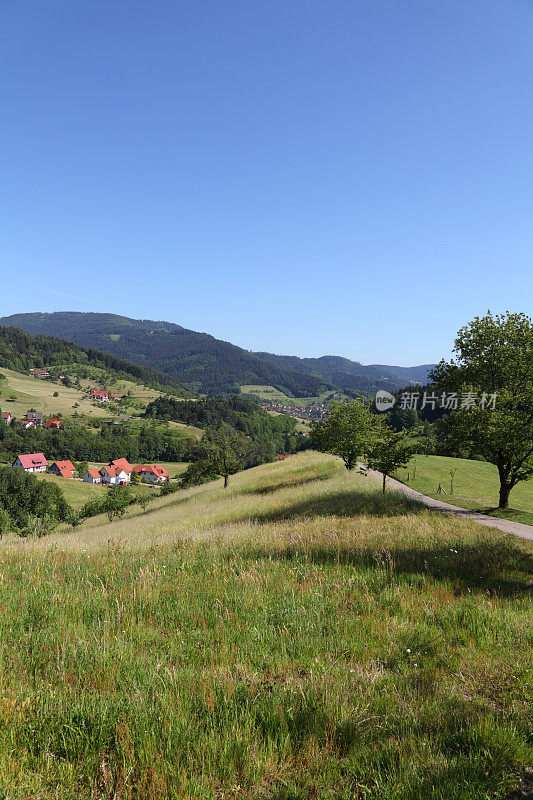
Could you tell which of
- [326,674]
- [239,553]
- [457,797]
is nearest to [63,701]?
[326,674]

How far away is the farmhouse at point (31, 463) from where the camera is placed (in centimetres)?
12269

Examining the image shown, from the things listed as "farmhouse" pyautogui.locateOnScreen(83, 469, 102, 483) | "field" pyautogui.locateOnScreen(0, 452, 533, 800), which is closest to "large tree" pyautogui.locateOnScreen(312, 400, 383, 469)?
"field" pyautogui.locateOnScreen(0, 452, 533, 800)

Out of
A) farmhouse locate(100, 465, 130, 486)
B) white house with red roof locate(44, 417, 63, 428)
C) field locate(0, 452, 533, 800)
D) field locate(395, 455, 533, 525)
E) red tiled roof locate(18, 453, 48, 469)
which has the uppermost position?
field locate(0, 452, 533, 800)

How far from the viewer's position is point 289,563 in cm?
746

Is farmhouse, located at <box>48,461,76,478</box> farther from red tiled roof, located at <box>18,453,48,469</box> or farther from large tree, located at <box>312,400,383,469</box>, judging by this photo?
large tree, located at <box>312,400,383,469</box>

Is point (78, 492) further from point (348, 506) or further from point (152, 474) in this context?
point (348, 506)

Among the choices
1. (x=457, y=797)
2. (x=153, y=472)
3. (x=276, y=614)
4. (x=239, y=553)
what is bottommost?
(x=153, y=472)

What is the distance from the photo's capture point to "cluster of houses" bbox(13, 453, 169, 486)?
408 ft

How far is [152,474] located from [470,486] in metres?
118

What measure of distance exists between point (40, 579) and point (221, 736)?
4.40 meters

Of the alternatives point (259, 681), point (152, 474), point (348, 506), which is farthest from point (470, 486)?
point (152, 474)

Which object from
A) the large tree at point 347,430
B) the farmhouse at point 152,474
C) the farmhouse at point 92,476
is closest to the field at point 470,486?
the large tree at point 347,430

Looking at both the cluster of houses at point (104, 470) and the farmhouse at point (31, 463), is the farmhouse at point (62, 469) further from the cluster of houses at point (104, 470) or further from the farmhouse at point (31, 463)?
the farmhouse at point (31, 463)

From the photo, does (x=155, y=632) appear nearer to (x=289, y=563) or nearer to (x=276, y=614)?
(x=276, y=614)
